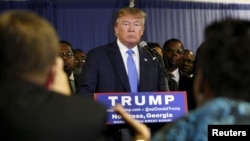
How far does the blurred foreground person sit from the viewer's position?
3.64ft

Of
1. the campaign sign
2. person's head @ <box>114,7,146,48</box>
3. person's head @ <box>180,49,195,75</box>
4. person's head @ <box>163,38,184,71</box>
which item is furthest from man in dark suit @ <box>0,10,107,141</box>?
person's head @ <box>180,49,195,75</box>

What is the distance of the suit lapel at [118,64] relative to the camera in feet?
9.73

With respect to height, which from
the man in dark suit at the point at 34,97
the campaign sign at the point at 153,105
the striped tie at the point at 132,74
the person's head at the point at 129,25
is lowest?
the campaign sign at the point at 153,105

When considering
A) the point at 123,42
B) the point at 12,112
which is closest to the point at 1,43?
the point at 12,112

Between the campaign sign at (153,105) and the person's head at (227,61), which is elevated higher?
the person's head at (227,61)

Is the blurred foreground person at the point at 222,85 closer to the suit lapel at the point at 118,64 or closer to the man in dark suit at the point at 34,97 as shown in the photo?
the man in dark suit at the point at 34,97

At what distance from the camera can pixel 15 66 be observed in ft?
3.67

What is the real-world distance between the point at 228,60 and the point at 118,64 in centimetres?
196

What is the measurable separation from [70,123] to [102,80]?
6.18 ft

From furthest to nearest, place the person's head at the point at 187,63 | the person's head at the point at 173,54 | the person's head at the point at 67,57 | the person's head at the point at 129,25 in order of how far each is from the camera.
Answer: the person's head at the point at 187,63
the person's head at the point at 173,54
the person's head at the point at 67,57
the person's head at the point at 129,25

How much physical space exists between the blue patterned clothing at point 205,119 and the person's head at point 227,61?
3 centimetres

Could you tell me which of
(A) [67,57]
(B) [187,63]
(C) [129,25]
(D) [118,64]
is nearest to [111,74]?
(D) [118,64]

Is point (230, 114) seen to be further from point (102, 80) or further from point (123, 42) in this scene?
point (123, 42)

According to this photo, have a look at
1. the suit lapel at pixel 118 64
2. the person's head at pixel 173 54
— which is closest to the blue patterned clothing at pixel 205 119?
the suit lapel at pixel 118 64
